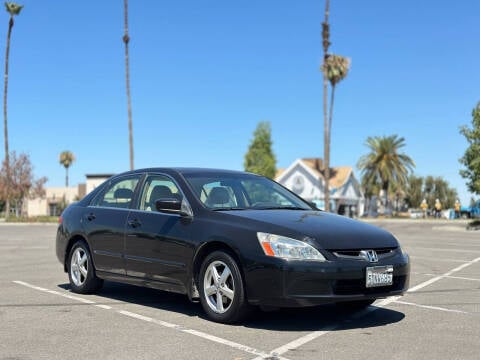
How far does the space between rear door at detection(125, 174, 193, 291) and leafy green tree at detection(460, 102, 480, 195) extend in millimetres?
29178

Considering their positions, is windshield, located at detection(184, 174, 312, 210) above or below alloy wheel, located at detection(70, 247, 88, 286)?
above

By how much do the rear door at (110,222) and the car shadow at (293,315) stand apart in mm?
512

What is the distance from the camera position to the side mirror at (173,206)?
6.40 meters

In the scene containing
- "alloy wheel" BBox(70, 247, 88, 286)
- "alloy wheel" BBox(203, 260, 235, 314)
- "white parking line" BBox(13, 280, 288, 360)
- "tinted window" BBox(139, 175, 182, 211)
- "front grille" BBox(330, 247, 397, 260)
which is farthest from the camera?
"alloy wheel" BBox(70, 247, 88, 286)

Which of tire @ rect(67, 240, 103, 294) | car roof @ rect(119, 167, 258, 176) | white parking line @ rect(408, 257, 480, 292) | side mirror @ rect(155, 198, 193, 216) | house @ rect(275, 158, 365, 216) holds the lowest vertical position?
white parking line @ rect(408, 257, 480, 292)

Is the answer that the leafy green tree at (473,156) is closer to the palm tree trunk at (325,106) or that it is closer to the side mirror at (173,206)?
the palm tree trunk at (325,106)

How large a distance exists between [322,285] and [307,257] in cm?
28

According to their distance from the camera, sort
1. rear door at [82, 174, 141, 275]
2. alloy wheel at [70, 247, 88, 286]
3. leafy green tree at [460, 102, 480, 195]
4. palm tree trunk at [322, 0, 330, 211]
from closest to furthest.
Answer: rear door at [82, 174, 141, 275] → alloy wheel at [70, 247, 88, 286] → leafy green tree at [460, 102, 480, 195] → palm tree trunk at [322, 0, 330, 211]

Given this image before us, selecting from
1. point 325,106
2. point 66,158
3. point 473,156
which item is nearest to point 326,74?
point 325,106

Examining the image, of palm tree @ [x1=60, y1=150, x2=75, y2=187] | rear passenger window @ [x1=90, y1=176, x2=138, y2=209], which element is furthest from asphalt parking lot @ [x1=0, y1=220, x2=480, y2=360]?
palm tree @ [x1=60, y1=150, x2=75, y2=187]

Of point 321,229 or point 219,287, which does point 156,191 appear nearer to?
point 219,287

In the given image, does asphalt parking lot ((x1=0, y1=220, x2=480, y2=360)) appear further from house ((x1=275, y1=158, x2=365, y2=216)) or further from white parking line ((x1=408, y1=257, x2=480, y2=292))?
house ((x1=275, y1=158, x2=365, y2=216))

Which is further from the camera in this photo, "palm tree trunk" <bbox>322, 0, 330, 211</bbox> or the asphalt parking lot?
"palm tree trunk" <bbox>322, 0, 330, 211</bbox>

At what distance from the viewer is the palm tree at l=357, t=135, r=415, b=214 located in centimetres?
6906
